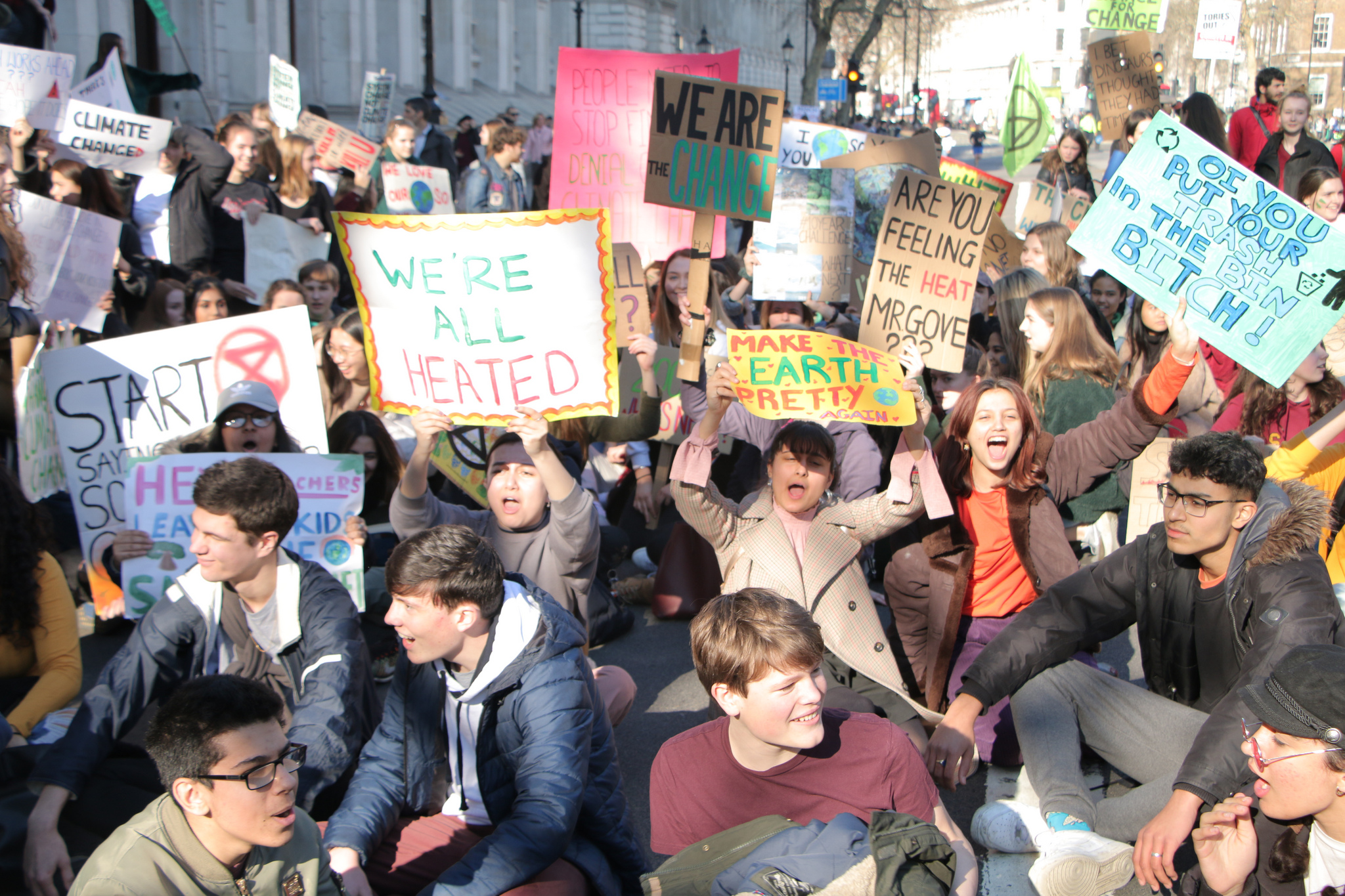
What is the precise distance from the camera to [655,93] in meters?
4.90

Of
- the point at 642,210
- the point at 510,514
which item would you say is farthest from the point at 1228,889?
the point at 642,210

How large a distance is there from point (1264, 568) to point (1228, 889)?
1.02 meters

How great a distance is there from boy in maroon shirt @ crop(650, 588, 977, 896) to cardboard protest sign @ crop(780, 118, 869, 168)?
7144mm

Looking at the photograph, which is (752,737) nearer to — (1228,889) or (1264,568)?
(1228,889)

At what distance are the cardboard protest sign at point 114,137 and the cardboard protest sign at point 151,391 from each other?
3.48 metres

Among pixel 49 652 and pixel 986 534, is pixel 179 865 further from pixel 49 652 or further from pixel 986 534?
pixel 986 534

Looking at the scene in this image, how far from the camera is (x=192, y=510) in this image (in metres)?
4.14

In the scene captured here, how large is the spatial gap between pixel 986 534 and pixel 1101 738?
0.90 m

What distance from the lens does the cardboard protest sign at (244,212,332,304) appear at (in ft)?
25.6

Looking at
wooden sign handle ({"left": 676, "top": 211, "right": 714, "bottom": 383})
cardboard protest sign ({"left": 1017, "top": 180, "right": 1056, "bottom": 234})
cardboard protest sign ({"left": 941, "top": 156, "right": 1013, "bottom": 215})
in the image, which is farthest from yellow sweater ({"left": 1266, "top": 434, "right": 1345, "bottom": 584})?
cardboard protest sign ({"left": 1017, "top": 180, "right": 1056, "bottom": 234})

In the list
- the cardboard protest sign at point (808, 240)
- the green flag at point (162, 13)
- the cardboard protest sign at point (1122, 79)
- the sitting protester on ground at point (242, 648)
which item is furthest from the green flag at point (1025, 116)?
the sitting protester on ground at point (242, 648)

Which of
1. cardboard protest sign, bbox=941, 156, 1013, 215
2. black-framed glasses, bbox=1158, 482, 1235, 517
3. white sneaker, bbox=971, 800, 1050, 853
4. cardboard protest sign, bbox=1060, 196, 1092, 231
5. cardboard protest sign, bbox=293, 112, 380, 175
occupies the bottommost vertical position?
white sneaker, bbox=971, 800, 1050, 853

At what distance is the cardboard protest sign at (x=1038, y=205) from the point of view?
9.64 m

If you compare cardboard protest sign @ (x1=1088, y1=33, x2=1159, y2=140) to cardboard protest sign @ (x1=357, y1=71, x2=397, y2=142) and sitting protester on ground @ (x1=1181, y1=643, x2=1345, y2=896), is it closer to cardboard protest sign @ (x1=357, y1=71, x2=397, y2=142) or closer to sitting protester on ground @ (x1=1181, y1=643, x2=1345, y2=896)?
cardboard protest sign @ (x1=357, y1=71, x2=397, y2=142)
